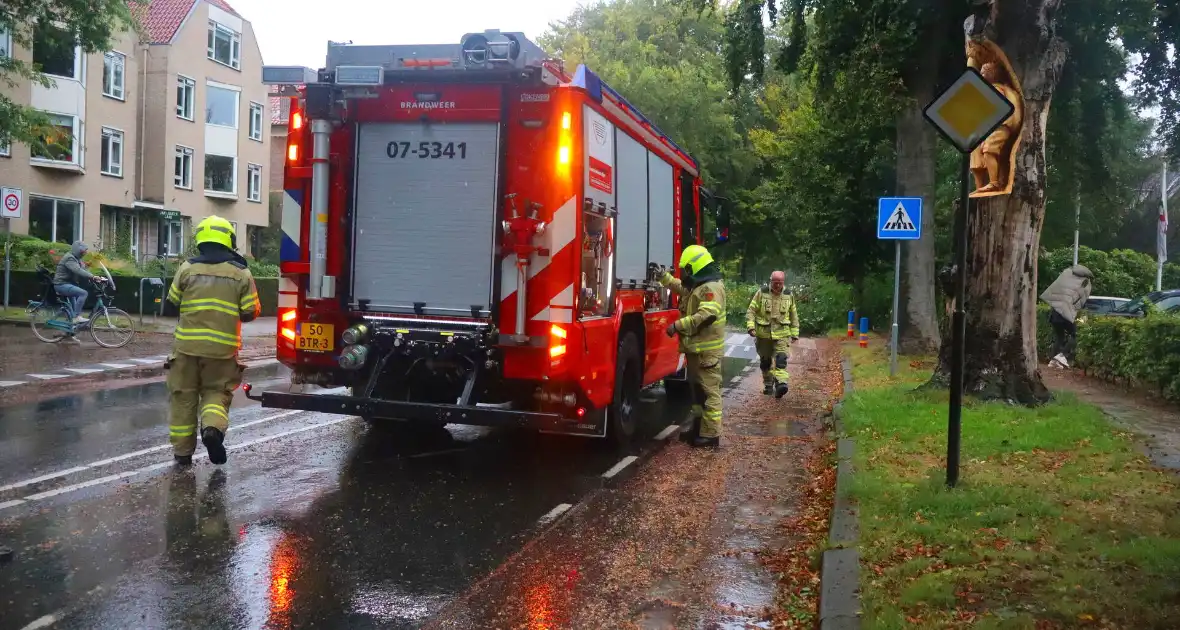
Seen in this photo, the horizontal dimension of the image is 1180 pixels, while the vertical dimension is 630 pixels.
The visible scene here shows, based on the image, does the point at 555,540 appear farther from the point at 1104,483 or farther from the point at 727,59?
the point at 727,59

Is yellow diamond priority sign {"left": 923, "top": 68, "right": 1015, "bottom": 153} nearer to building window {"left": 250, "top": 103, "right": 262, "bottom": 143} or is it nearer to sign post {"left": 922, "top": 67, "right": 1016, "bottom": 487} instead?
sign post {"left": 922, "top": 67, "right": 1016, "bottom": 487}

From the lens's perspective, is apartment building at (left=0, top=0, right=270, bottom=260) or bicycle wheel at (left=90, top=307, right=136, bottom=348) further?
apartment building at (left=0, top=0, right=270, bottom=260)

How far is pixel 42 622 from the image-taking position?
4.39m

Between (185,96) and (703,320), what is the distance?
1301 inches

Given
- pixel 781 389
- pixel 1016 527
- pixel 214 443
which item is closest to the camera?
pixel 1016 527

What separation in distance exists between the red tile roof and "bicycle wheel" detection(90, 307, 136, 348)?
22.1 meters

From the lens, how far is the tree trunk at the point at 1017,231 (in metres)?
10.6

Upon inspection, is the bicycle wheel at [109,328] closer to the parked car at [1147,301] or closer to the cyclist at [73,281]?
the cyclist at [73,281]

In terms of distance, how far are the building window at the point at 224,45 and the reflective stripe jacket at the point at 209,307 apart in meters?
34.0

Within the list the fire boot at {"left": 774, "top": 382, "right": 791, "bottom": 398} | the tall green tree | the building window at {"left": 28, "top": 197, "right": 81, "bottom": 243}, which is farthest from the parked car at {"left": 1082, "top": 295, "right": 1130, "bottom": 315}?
the building window at {"left": 28, "top": 197, "right": 81, "bottom": 243}

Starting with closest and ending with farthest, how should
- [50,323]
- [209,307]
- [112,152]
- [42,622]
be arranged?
1. [42,622]
2. [209,307]
3. [50,323]
4. [112,152]

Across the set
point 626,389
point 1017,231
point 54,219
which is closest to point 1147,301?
point 1017,231

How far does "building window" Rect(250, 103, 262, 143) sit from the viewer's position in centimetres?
4047

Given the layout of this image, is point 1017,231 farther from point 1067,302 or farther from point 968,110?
point 1067,302
